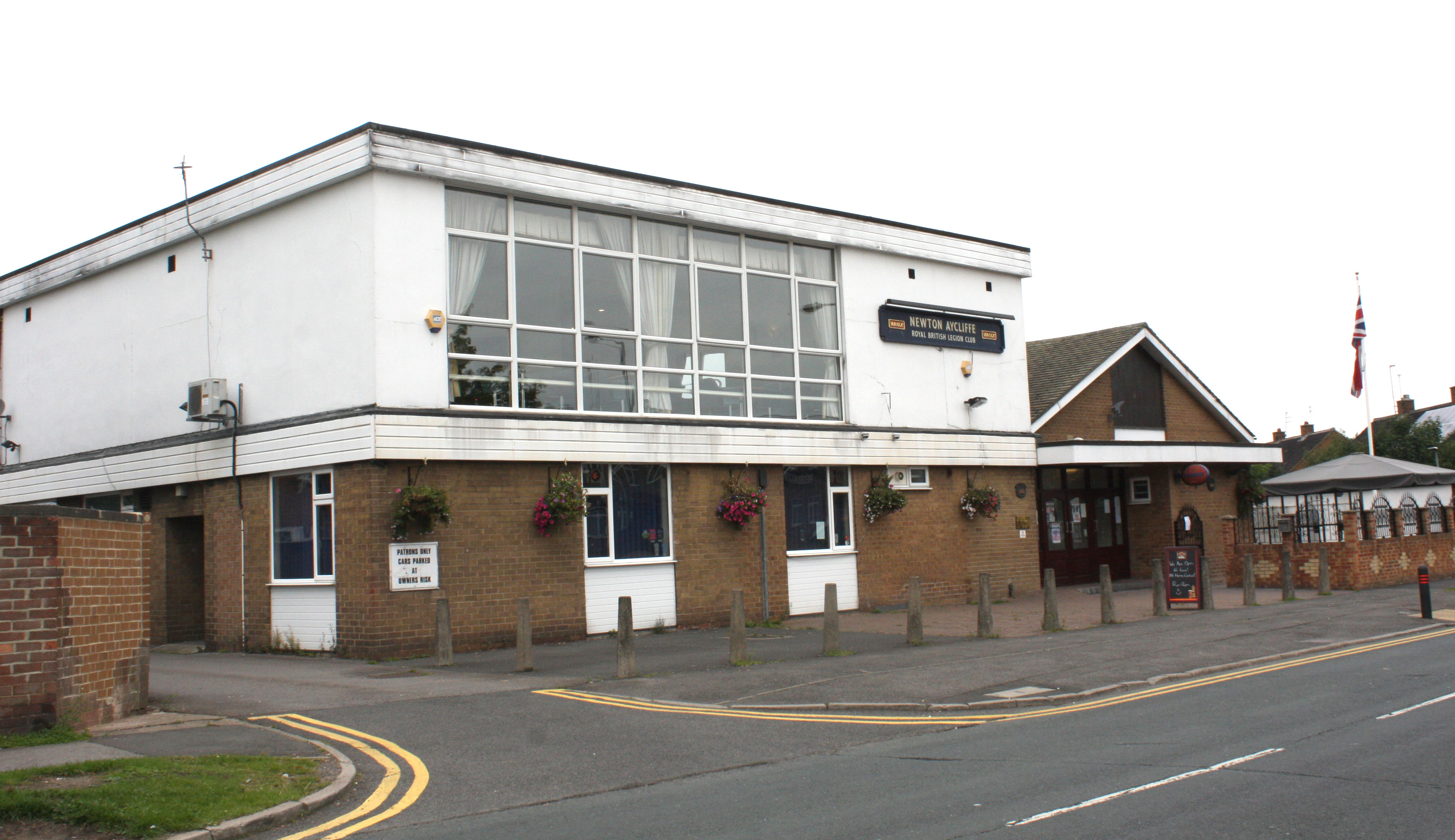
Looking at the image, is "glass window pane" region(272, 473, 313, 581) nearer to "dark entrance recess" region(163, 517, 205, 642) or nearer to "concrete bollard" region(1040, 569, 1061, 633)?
"dark entrance recess" region(163, 517, 205, 642)

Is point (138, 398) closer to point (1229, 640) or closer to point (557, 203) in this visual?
point (557, 203)

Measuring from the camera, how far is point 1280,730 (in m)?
9.12

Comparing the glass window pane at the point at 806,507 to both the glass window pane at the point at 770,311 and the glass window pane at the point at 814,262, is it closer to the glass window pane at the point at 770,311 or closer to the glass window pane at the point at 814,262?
the glass window pane at the point at 770,311

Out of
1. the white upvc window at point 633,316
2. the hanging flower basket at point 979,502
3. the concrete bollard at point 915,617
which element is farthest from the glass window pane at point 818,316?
the concrete bollard at point 915,617

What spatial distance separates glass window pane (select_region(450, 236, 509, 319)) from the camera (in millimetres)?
17047

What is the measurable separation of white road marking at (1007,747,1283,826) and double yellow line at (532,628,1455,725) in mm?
2533

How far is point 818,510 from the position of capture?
21.4m

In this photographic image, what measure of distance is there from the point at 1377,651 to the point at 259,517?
16548mm

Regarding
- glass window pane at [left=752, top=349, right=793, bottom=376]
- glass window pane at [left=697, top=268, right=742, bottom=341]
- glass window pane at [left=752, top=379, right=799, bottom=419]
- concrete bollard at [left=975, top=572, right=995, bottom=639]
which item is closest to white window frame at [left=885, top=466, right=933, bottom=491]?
glass window pane at [left=752, top=379, right=799, bottom=419]

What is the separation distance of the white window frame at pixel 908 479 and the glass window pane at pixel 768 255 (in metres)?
4.64

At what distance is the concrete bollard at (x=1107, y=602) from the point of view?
60.2 feet

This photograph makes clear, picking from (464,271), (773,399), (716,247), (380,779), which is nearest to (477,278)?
(464,271)

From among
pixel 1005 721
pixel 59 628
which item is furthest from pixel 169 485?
pixel 1005 721

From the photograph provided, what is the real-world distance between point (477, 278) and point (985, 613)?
945 centimetres
